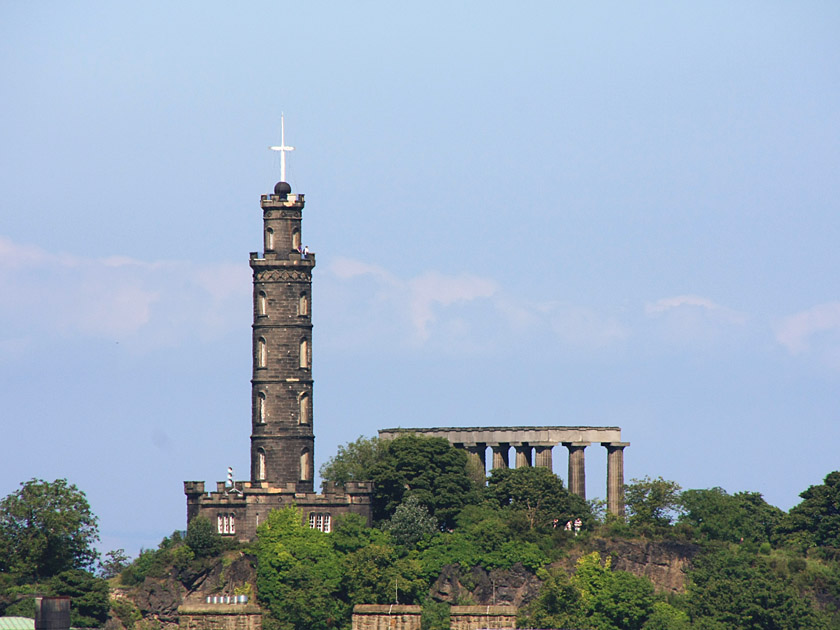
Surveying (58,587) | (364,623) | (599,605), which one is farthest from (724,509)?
(58,587)

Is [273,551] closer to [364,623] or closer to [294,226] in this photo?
[364,623]

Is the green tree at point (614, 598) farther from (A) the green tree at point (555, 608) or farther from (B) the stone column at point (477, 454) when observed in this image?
(B) the stone column at point (477, 454)

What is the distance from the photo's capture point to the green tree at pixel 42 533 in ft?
497

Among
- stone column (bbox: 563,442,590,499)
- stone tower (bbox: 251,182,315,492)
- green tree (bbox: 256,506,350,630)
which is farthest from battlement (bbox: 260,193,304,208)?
stone column (bbox: 563,442,590,499)

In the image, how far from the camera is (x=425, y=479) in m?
156

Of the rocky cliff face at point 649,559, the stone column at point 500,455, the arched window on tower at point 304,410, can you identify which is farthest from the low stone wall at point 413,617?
the stone column at point 500,455

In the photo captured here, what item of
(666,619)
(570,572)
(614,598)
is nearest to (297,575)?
(570,572)

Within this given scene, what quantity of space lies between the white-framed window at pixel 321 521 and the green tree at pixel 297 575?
1550 mm

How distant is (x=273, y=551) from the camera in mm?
151750

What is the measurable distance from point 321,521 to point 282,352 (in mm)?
11493

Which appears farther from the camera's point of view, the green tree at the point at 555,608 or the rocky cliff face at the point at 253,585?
the rocky cliff face at the point at 253,585

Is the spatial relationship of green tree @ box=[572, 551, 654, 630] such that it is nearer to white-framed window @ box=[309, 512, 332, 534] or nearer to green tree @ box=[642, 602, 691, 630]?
green tree @ box=[642, 602, 691, 630]

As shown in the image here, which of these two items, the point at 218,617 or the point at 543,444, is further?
the point at 543,444

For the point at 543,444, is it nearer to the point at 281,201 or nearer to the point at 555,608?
the point at 555,608
